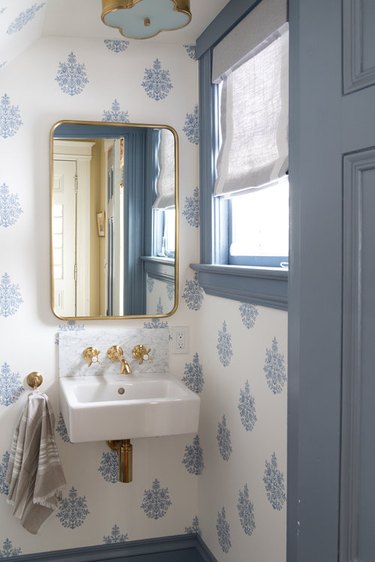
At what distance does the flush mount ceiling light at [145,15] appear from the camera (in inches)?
78.0

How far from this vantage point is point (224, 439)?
245 centimetres

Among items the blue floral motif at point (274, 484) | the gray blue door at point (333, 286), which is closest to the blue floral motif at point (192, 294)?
the blue floral motif at point (274, 484)

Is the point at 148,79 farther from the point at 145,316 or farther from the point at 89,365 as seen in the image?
the point at 89,365

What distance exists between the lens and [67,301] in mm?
2588

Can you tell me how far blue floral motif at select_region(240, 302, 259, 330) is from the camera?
7.06 feet

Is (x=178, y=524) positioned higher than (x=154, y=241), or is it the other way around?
(x=154, y=241)

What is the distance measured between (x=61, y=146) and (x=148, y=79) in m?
0.46

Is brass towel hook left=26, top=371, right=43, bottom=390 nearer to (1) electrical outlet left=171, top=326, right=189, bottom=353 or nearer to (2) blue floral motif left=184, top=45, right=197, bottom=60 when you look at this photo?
(1) electrical outlet left=171, top=326, right=189, bottom=353

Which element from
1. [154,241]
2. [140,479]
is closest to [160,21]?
[154,241]

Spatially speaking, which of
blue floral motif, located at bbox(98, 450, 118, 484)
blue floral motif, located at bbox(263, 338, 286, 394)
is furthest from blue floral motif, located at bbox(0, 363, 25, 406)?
blue floral motif, located at bbox(263, 338, 286, 394)

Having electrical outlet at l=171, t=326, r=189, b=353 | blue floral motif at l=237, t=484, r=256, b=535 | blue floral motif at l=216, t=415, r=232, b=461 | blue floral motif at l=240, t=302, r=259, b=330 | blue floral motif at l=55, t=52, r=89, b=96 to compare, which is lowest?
blue floral motif at l=237, t=484, r=256, b=535

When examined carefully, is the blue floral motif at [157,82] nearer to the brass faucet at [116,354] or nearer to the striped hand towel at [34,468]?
the brass faucet at [116,354]

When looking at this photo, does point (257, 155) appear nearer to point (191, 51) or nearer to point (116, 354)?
point (191, 51)

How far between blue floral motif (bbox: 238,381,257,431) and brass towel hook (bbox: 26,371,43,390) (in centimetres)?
81
